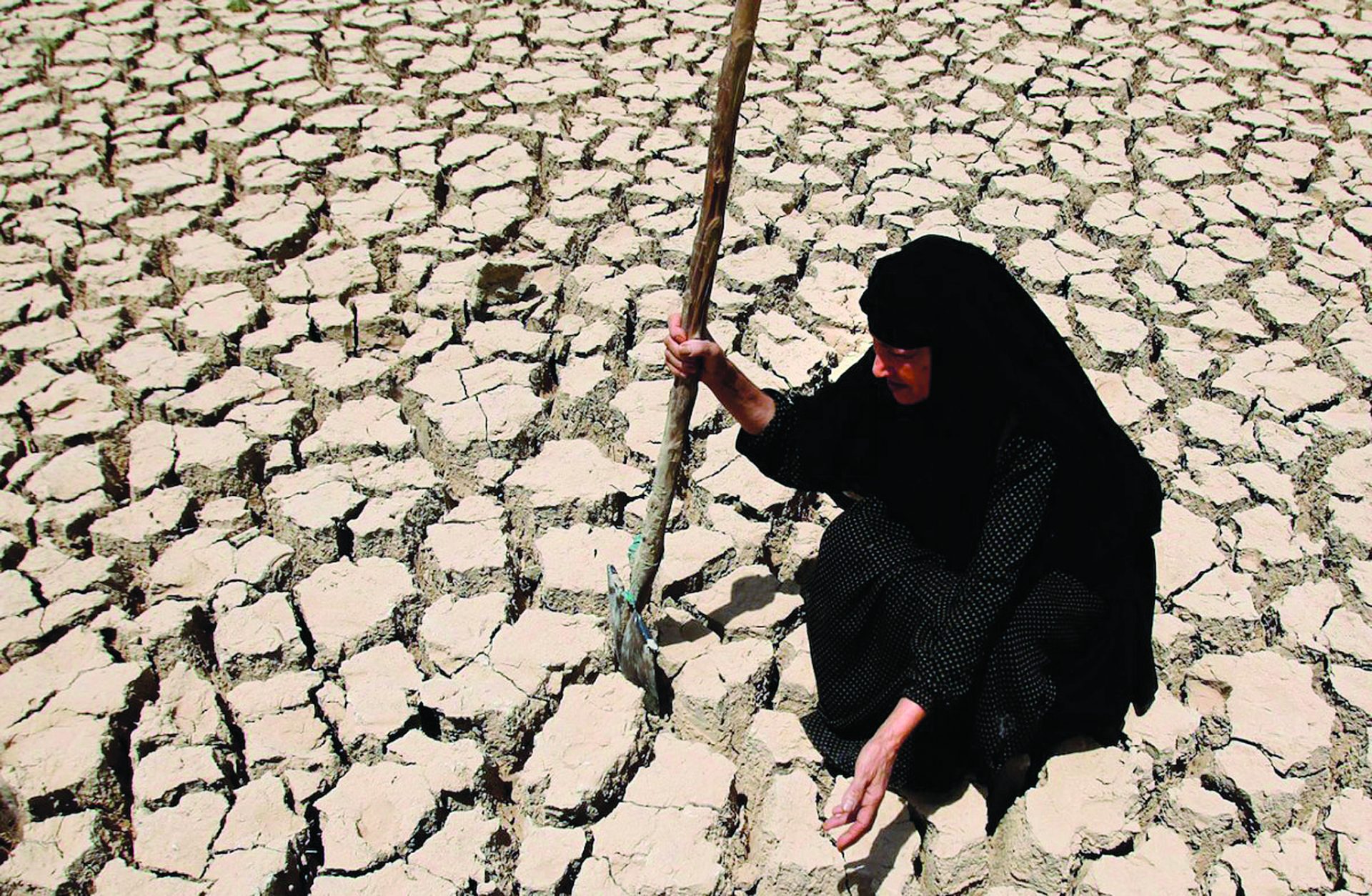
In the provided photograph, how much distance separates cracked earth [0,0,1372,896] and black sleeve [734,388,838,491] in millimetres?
330

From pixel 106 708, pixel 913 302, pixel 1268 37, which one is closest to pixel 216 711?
pixel 106 708

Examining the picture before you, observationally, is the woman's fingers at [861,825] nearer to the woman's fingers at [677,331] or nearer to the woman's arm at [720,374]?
the woman's arm at [720,374]

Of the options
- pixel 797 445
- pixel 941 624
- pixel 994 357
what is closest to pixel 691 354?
pixel 797 445

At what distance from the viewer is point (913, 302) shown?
169 centimetres

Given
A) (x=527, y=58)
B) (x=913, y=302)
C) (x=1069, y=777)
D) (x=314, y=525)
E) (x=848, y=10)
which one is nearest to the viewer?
(x=913, y=302)

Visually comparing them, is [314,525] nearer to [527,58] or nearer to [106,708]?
[106,708]

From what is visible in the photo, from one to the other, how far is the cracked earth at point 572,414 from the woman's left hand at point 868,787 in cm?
20

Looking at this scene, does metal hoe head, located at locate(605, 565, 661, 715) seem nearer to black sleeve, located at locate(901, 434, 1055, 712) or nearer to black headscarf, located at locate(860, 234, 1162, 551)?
black sleeve, located at locate(901, 434, 1055, 712)

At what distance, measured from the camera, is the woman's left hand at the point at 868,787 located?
164 cm

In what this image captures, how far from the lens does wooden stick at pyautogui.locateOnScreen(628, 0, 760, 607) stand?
167cm

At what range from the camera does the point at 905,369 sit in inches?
69.7

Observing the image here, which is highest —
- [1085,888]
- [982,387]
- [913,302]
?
[913,302]

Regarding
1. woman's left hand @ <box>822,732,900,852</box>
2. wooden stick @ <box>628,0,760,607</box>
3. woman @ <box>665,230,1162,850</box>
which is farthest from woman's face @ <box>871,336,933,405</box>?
woman's left hand @ <box>822,732,900,852</box>

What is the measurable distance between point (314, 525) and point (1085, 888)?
1579 mm
